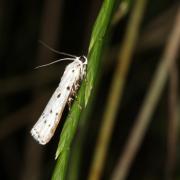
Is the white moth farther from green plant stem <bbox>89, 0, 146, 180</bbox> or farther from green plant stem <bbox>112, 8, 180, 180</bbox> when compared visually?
green plant stem <bbox>112, 8, 180, 180</bbox>

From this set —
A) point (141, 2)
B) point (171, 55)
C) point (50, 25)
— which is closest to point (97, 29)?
point (141, 2)

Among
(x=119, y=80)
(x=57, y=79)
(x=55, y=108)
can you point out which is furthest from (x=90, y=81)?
(x=57, y=79)

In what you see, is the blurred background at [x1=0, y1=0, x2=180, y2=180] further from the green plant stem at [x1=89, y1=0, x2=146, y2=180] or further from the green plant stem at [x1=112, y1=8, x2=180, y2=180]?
the green plant stem at [x1=89, y1=0, x2=146, y2=180]

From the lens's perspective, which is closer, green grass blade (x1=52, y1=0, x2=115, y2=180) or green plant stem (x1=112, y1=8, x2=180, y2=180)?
green grass blade (x1=52, y1=0, x2=115, y2=180)

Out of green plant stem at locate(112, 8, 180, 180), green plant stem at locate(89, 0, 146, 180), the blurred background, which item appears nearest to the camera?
green plant stem at locate(89, 0, 146, 180)

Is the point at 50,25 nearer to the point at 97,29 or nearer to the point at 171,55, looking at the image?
the point at 171,55

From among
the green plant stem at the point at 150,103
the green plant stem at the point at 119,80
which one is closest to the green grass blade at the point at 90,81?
the green plant stem at the point at 119,80

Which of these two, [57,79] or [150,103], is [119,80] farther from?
[57,79]

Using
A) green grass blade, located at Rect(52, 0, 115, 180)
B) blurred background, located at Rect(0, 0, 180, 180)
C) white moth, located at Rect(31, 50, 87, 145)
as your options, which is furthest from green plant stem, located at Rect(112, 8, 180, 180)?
green grass blade, located at Rect(52, 0, 115, 180)

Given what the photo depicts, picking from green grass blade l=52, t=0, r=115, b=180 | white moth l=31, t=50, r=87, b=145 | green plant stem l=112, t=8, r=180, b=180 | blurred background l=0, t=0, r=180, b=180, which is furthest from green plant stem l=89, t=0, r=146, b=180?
green grass blade l=52, t=0, r=115, b=180

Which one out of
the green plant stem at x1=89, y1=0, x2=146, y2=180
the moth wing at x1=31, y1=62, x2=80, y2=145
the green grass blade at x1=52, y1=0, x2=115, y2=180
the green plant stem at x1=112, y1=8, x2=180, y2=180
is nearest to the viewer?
→ the green grass blade at x1=52, y1=0, x2=115, y2=180

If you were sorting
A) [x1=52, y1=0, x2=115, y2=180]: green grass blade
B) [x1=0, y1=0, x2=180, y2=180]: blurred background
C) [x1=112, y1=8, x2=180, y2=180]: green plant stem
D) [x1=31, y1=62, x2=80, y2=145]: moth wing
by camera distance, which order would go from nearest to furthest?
[x1=52, y1=0, x2=115, y2=180]: green grass blade < [x1=31, y1=62, x2=80, y2=145]: moth wing < [x1=112, y1=8, x2=180, y2=180]: green plant stem < [x1=0, y1=0, x2=180, y2=180]: blurred background
